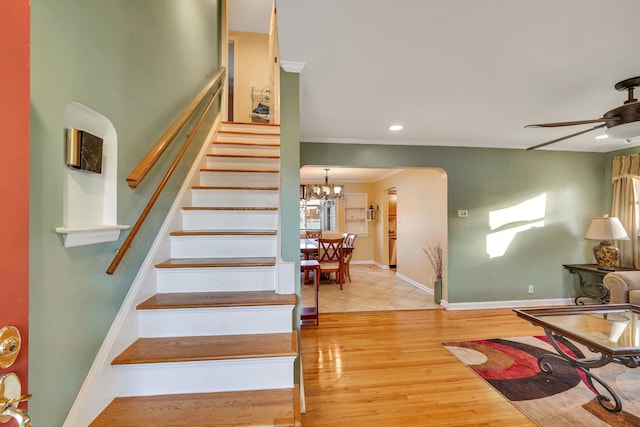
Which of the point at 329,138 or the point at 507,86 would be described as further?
the point at 329,138

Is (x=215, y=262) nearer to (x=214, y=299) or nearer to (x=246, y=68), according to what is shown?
(x=214, y=299)

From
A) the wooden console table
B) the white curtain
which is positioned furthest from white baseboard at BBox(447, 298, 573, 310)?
the white curtain

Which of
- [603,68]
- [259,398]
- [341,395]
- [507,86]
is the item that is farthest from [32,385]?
[603,68]

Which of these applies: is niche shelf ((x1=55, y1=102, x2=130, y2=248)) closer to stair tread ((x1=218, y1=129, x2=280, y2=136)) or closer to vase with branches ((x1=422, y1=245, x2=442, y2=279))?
stair tread ((x1=218, y1=129, x2=280, y2=136))

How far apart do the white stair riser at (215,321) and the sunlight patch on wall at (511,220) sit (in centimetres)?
370

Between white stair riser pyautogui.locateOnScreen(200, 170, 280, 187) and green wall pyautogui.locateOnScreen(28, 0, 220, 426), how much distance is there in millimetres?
843

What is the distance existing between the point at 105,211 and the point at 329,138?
2991mm

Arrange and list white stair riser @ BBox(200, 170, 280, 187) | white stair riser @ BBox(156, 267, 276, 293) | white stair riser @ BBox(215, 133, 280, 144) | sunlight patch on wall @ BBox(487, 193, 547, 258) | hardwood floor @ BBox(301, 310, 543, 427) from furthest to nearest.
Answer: sunlight patch on wall @ BBox(487, 193, 547, 258), white stair riser @ BBox(215, 133, 280, 144), white stair riser @ BBox(200, 170, 280, 187), hardwood floor @ BBox(301, 310, 543, 427), white stair riser @ BBox(156, 267, 276, 293)

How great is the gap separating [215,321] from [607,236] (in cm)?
476

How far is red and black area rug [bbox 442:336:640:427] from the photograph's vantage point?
1850 millimetres

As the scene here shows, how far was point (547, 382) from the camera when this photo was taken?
2.24 meters

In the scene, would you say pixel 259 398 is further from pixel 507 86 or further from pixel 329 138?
pixel 329 138

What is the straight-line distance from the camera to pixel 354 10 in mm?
1453

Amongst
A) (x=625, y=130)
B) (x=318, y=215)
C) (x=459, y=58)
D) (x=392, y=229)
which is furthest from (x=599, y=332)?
(x=318, y=215)
